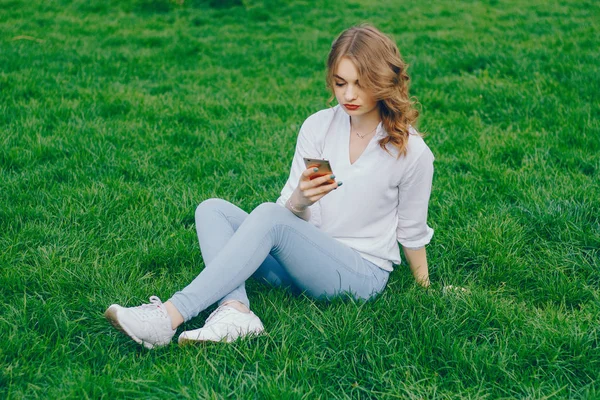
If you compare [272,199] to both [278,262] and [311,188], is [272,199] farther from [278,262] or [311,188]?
[311,188]

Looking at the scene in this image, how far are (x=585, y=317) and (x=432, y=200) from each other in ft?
4.56

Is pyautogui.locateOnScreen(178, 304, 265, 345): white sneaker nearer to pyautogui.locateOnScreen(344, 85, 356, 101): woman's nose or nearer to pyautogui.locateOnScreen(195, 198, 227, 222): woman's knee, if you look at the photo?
pyautogui.locateOnScreen(195, 198, 227, 222): woman's knee

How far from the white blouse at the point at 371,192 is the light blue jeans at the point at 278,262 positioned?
4.6 inches

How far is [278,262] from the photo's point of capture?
2.66m

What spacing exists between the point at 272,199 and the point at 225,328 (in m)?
1.62

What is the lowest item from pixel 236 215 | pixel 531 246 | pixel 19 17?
pixel 531 246

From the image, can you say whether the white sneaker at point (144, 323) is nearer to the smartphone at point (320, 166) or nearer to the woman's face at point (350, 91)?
the smartphone at point (320, 166)

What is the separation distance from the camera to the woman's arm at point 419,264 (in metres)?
2.73

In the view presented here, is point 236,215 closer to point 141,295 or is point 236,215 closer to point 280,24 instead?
point 141,295

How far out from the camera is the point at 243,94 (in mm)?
5910

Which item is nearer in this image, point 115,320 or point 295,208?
point 115,320

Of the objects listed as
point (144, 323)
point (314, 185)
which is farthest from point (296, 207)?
point (144, 323)

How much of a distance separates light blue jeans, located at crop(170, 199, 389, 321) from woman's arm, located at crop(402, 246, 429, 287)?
148mm

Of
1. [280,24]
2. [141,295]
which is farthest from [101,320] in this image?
[280,24]
